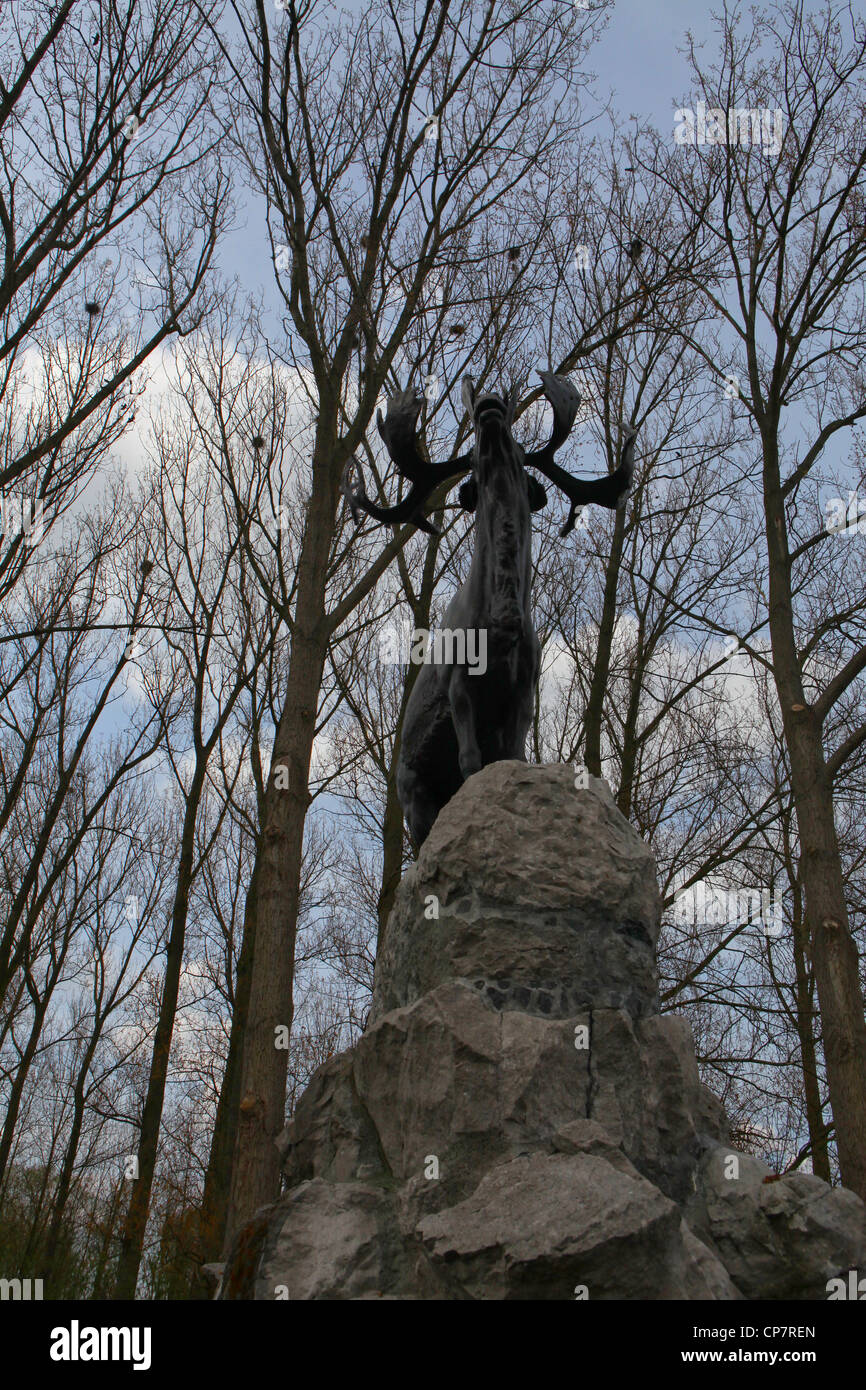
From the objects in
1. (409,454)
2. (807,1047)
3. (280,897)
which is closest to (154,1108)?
(280,897)

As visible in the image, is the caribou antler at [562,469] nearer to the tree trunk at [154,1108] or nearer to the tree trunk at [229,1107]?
the tree trunk at [229,1107]

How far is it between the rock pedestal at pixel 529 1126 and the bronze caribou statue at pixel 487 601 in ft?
1.76

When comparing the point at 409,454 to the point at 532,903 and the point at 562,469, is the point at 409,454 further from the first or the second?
the point at 532,903

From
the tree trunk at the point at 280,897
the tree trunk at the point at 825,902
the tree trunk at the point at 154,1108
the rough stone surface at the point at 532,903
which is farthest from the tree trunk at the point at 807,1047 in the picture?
the rough stone surface at the point at 532,903

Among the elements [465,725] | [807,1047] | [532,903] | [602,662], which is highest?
[602,662]

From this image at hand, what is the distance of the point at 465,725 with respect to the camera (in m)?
5.46

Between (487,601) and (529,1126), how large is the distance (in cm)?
242

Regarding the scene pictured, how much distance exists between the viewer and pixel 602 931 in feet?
15.0

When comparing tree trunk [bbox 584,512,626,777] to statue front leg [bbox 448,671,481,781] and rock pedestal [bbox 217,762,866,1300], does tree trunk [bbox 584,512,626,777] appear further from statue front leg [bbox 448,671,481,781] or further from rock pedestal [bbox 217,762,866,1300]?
rock pedestal [bbox 217,762,866,1300]

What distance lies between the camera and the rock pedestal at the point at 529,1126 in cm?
358

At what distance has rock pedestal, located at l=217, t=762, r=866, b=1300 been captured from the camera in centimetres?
358

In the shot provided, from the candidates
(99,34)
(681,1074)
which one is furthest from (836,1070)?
(99,34)
